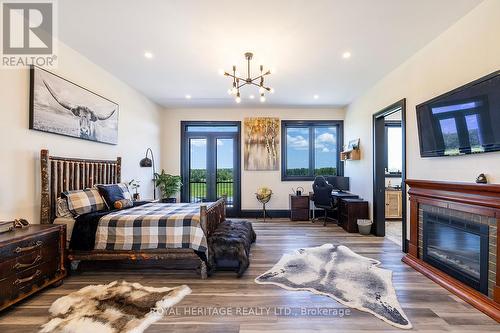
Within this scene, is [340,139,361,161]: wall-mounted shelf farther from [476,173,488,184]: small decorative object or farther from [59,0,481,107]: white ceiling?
[476,173,488,184]: small decorative object

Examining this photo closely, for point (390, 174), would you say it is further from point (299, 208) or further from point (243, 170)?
point (243, 170)

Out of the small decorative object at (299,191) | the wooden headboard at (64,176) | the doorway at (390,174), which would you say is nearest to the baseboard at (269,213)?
the small decorative object at (299,191)

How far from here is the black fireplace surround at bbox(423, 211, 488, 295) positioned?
7.67 feet

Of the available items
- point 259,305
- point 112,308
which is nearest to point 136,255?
point 112,308

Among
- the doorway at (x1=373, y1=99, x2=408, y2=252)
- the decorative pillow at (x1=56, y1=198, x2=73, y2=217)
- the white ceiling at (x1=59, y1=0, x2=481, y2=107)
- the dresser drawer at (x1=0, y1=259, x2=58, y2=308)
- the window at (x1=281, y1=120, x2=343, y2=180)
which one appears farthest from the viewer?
the window at (x1=281, y1=120, x2=343, y2=180)

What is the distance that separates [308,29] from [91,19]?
2.57 m

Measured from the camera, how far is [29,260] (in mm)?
2314

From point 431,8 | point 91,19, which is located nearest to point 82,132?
point 91,19

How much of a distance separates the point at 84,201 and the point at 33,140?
0.95m

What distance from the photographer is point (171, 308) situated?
2.28 m

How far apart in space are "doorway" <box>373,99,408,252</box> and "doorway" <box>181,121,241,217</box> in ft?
11.1

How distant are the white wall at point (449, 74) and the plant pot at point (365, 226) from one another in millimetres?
1452

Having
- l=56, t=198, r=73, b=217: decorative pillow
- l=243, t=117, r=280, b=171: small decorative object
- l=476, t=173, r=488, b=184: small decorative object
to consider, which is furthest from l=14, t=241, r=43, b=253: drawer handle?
l=243, t=117, r=280, b=171: small decorative object

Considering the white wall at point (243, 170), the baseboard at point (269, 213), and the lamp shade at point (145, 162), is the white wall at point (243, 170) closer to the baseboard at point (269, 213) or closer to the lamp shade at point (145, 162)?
the baseboard at point (269, 213)
